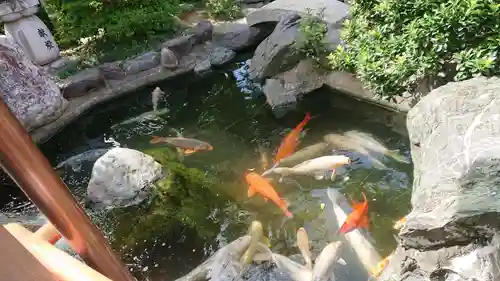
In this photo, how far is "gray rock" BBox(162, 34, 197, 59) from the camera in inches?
358

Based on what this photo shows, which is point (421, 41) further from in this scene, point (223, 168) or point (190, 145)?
point (190, 145)

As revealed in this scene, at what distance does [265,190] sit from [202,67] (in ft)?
15.1

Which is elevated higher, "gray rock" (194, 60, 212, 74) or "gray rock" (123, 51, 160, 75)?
"gray rock" (123, 51, 160, 75)

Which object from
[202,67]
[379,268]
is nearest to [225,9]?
[202,67]

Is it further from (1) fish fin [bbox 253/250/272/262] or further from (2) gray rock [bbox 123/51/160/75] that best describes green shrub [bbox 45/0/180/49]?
(1) fish fin [bbox 253/250/272/262]

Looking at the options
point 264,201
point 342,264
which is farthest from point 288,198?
point 342,264

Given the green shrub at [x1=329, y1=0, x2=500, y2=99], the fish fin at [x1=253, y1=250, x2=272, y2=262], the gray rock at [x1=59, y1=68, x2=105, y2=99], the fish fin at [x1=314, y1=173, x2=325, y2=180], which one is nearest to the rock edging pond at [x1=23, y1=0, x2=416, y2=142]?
the gray rock at [x1=59, y1=68, x2=105, y2=99]

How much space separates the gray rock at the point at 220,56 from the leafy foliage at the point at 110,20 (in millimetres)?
1657

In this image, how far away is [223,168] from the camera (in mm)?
5824

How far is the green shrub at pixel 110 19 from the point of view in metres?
9.50

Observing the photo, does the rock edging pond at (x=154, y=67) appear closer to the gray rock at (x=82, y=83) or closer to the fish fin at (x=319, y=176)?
the gray rock at (x=82, y=83)

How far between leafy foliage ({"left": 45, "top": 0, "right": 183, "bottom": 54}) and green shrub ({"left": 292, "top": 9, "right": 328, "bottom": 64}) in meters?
4.02

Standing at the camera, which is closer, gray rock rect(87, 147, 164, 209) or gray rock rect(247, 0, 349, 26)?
gray rock rect(87, 147, 164, 209)

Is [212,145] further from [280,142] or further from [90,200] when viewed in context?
[90,200]
